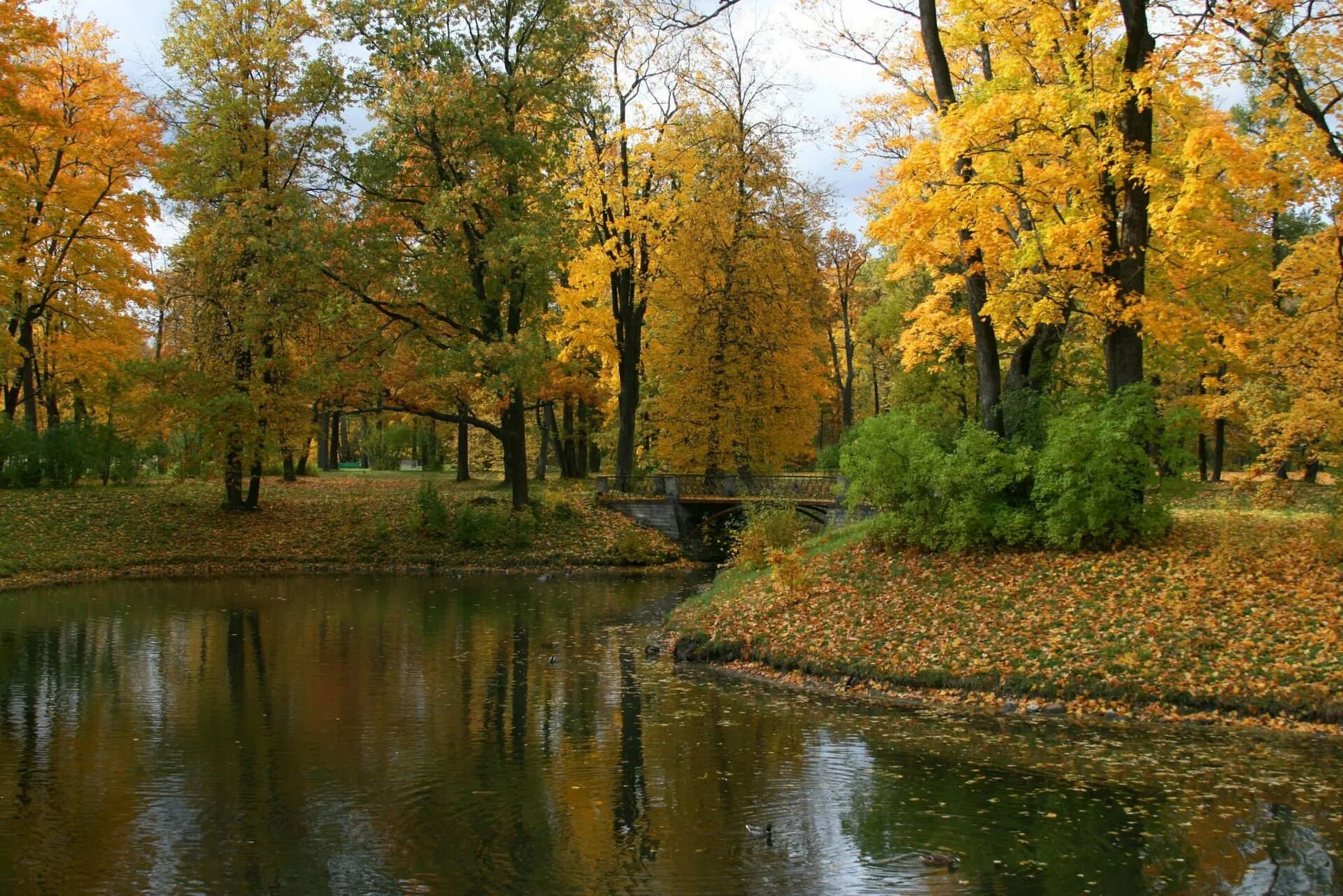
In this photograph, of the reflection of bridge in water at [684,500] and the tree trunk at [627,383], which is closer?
the reflection of bridge in water at [684,500]

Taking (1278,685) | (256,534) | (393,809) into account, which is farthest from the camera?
(256,534)

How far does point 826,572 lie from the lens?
1816 cm

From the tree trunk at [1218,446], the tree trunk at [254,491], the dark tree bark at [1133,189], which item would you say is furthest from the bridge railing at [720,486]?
the tree trunk at [1218,446]

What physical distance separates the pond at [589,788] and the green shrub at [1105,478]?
4.90 meters

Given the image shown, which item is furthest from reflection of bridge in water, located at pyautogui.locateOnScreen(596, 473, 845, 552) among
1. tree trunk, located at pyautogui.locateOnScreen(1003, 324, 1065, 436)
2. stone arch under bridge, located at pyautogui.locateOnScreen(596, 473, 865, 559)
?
tree trunk, located at pyautogui.locateOnScreen(1003, 324, 1065, 436)

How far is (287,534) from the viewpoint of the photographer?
29.5 m

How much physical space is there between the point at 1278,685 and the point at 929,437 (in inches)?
292

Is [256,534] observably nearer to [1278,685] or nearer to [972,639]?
[972,639]

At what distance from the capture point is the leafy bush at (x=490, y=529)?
1168 inches

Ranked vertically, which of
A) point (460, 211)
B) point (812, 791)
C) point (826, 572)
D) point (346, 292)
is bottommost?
point (812, 791)

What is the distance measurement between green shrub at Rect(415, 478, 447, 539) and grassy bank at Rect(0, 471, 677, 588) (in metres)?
0.11

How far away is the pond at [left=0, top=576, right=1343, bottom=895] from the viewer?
7.50 meters

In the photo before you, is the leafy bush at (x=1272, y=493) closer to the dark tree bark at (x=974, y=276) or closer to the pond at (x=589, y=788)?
the dark tree bark at (x=974, y=276)

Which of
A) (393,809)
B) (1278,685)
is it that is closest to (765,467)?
(1278,685)
